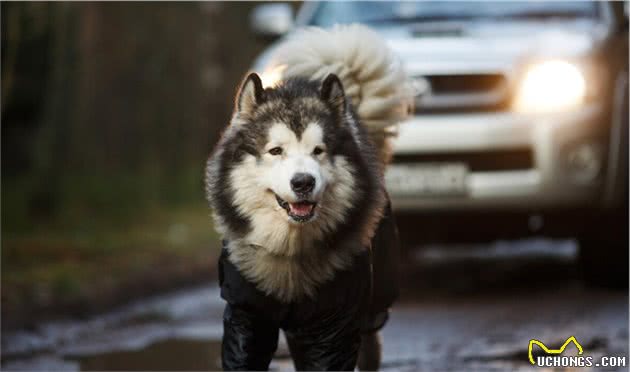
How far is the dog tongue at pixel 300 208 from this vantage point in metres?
4.39

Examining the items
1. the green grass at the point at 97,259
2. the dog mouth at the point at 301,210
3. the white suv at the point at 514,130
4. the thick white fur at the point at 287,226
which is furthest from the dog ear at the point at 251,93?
the green grass at the point at 97,259

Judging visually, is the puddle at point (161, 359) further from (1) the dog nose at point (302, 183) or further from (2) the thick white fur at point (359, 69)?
(1) the dog nose at point (302, 183)

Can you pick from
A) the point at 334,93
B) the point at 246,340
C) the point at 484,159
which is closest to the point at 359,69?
the point at 334,93

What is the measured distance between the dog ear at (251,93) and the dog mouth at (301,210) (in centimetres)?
46

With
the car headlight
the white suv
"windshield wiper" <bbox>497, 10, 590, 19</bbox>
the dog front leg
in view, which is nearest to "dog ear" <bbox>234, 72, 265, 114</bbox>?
the dog front leg

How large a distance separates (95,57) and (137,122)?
5.95 ft

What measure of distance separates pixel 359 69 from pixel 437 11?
→ 3.27m

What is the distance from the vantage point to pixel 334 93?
4.72 metres

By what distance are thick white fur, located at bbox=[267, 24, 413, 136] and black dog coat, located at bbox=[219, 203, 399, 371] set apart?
962 millimetres

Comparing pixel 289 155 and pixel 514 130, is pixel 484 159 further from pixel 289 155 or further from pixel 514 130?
pixel 289 155

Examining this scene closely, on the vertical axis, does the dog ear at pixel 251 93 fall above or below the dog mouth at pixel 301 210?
above

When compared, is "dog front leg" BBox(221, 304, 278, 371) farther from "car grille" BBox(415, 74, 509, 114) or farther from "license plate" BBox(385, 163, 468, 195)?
"car grille" BBox(415, 74, 509, 114)

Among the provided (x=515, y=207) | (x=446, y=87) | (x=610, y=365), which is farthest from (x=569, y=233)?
(x=610, y=365)

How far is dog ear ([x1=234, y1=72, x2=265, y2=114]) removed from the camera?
4633mm
